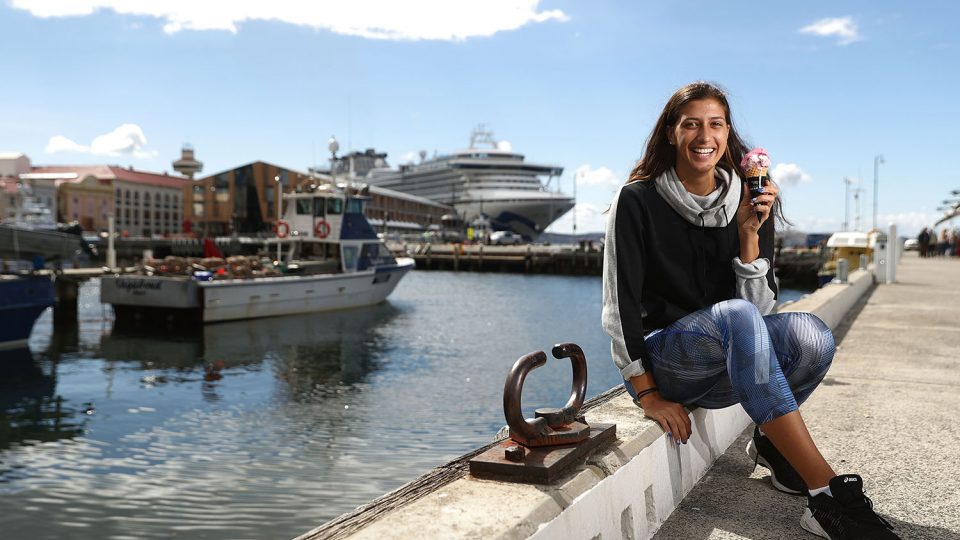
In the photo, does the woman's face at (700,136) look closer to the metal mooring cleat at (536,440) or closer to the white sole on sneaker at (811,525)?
the metal mooring cleat at (536,440)

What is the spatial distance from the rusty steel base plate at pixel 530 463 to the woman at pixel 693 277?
18.6 inches

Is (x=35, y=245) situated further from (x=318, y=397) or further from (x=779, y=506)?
(x=779, y=506)

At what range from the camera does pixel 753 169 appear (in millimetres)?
2455

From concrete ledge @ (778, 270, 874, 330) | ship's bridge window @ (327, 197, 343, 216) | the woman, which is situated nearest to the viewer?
the woman

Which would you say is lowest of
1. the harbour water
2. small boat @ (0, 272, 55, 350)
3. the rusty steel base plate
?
the harbour water

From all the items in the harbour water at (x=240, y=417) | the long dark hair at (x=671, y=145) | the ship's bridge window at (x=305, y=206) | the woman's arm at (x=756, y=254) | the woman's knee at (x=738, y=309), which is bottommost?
the harbour water at (x=240, y=417)

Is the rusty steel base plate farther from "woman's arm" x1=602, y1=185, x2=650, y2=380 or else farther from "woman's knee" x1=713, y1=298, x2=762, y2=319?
"woman's knee" x1=713, y1=298, x2=762, y2=319

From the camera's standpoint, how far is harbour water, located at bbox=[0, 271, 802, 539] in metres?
6.24

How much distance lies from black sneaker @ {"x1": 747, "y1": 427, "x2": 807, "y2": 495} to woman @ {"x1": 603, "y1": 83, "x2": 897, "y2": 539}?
0.03ft

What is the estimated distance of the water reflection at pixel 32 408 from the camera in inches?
342

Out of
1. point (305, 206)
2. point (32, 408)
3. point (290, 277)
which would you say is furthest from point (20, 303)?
A: point (305, 206)

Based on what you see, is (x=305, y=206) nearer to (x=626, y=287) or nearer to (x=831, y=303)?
(x=831, y=303)

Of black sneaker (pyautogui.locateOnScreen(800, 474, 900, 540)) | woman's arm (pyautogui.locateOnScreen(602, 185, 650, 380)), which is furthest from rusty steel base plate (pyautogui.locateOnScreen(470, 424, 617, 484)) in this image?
black sneaker (pyautogui.locateOnScreen(800, 474, 900, 540))

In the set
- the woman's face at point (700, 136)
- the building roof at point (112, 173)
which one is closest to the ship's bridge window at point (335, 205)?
the woman's face at point (700, 136)
